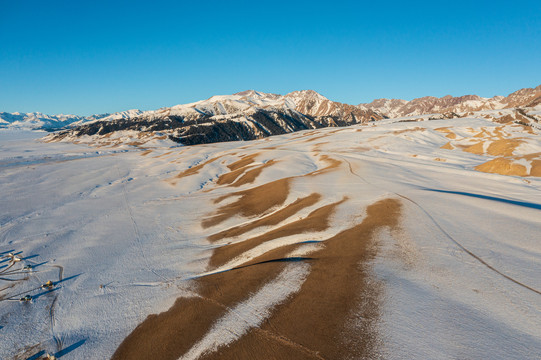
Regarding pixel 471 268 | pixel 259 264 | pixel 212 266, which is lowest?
pixel 212 266

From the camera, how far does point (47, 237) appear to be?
21.8m

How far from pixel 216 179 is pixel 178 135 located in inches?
5731

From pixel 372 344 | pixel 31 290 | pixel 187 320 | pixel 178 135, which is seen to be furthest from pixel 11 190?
pixel 178 135

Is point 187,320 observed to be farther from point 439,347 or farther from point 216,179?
point 216,179

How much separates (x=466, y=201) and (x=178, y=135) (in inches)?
7158

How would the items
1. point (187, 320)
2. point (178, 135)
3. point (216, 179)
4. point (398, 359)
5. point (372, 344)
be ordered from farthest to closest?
point (178, 135) → point (216, 179) → point (187, 320) → point (372, 344) → point (398, 359)

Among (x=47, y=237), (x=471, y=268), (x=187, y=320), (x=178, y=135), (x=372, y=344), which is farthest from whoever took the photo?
(x=178, y=135)

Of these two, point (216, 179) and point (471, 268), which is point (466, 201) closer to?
point (471, 268)

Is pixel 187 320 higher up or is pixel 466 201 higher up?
pixel 466 201

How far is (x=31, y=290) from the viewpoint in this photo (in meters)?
14.3

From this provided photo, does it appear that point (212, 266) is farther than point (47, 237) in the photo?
No

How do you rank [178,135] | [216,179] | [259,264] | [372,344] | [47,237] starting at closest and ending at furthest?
1. [372,344]
2. [259,264]
3. [47,237]
4. [216,179]
5. [178,135]

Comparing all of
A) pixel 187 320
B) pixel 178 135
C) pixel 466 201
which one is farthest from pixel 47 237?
pixel 178 135

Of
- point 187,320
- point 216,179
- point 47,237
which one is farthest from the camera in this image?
point 216,179
